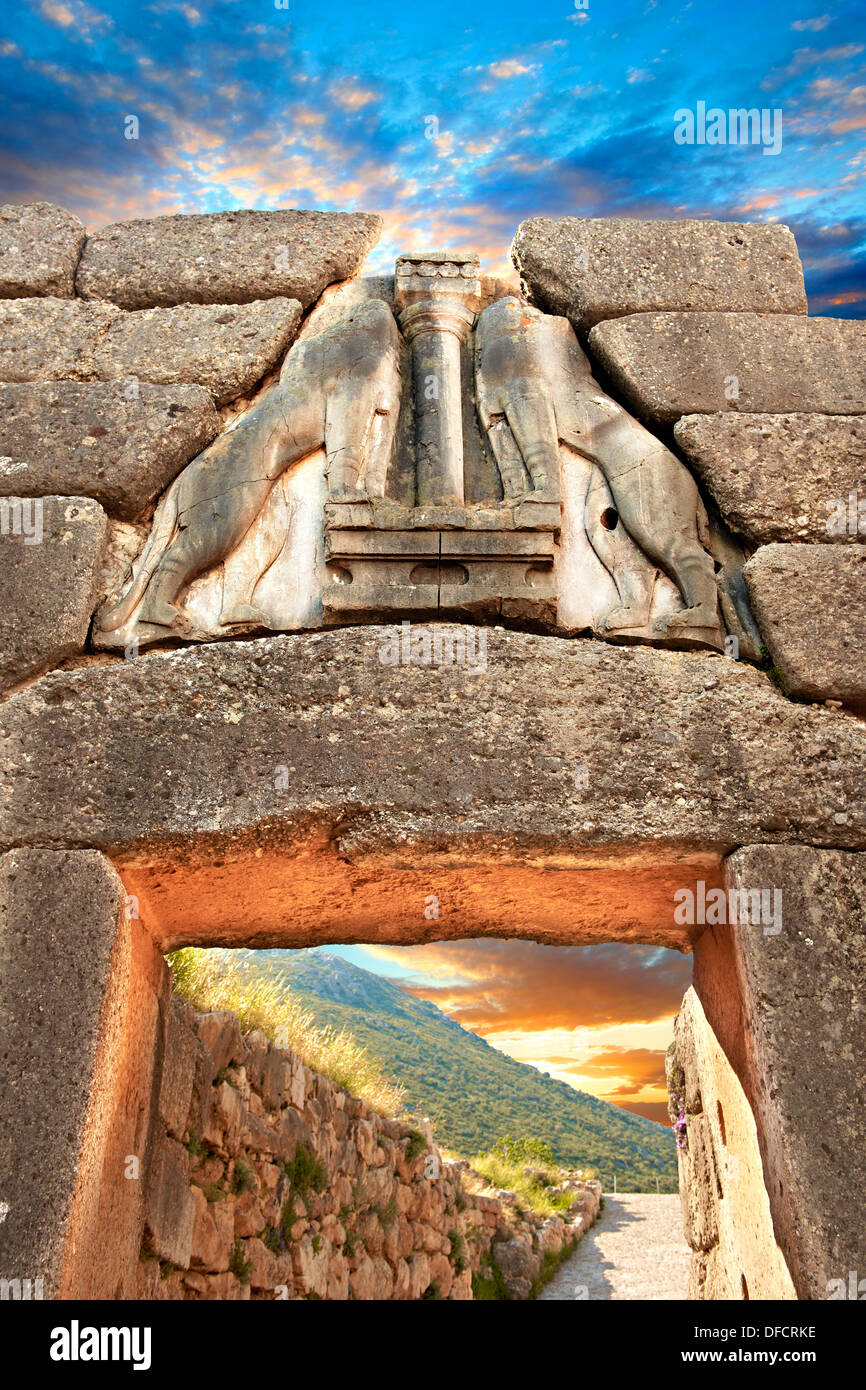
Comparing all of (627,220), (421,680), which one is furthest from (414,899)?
(627,220)

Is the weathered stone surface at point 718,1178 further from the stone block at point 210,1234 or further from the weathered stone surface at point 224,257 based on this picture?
the weathered stone surface at point 224,257

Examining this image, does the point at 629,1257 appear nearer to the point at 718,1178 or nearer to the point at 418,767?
the point at 718,1178

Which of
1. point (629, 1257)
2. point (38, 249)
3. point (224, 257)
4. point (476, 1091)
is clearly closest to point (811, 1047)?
point (224, 257)

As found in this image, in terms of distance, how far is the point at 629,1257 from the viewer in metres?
12.4

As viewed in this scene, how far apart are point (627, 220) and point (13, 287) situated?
228cm

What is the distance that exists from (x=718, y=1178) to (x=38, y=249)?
418 cm

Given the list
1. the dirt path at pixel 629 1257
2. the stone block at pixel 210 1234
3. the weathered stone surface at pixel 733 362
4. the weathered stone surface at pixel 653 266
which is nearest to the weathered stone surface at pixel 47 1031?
the stone block at pixel 210 1234

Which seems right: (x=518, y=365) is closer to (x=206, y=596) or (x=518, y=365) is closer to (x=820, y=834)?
(x=206, y=596)

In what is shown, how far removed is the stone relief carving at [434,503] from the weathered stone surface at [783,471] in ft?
0.33

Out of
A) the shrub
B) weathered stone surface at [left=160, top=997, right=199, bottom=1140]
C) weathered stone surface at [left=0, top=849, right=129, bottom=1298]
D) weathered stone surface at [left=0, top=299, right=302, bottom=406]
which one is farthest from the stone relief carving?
the shrub

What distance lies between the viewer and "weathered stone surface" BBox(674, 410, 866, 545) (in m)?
3.53

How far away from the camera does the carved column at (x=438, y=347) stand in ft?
12.0

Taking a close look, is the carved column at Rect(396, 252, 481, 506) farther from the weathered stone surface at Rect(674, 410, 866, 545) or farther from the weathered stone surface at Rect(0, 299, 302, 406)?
the weathered stone surface at Rect(674, 410, 866, 545)

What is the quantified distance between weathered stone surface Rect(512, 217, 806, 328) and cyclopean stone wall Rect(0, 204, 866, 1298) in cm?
1
